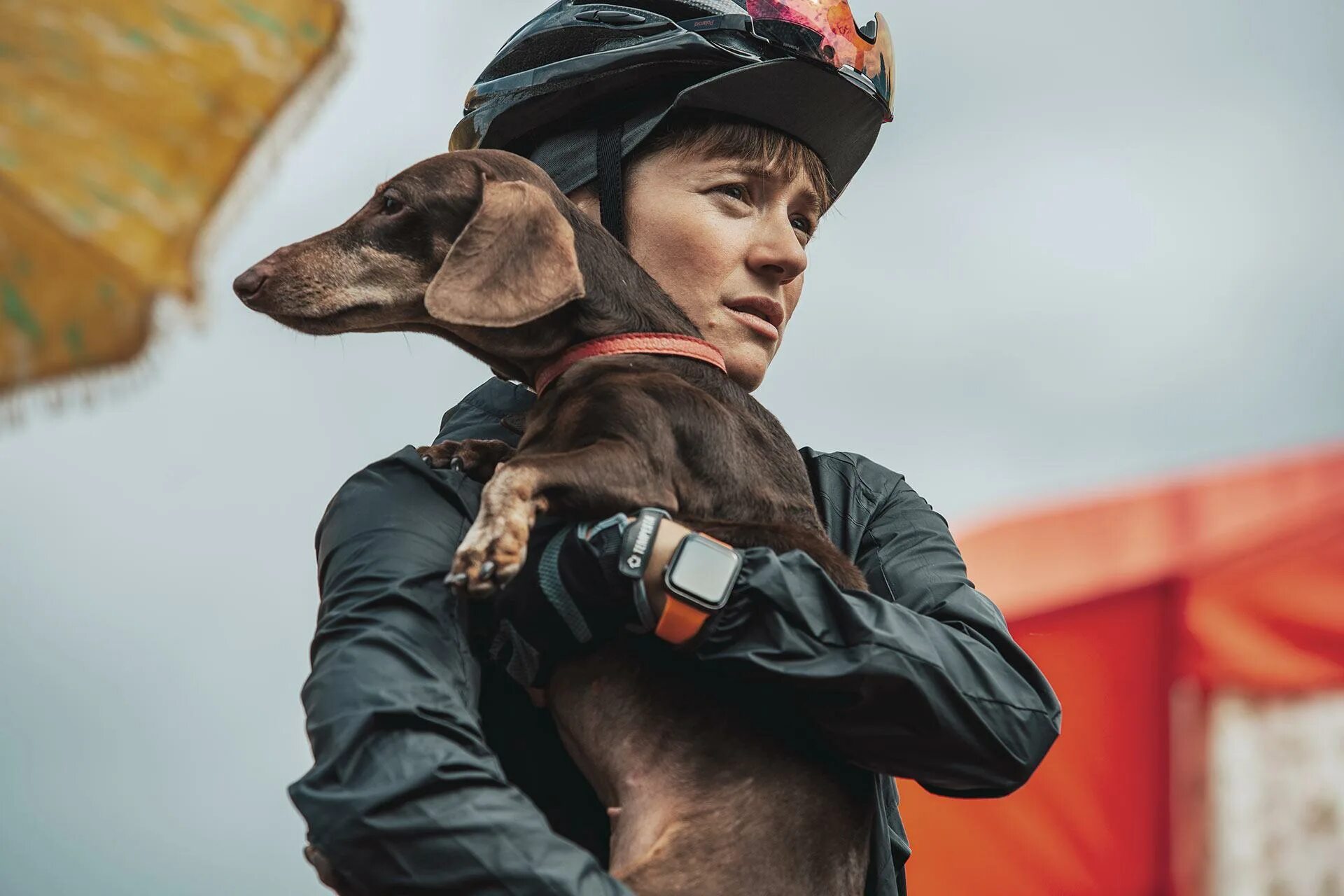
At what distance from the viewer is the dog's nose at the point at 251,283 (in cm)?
253

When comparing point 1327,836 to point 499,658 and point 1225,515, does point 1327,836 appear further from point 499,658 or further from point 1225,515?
point 499,658

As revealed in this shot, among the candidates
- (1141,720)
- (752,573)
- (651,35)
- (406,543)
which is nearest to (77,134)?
(406,543)

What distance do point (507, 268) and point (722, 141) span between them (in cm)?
61

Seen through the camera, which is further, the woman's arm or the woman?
the woman's arm

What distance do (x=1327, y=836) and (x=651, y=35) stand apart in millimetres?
4223

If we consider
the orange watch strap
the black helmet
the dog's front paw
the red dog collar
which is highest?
the black helmet

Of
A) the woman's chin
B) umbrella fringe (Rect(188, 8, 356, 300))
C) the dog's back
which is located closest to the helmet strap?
the woman's chin

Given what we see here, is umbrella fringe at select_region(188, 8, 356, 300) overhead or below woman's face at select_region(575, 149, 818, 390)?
below

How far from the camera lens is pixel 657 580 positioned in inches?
79.3

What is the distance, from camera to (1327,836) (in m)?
5.59

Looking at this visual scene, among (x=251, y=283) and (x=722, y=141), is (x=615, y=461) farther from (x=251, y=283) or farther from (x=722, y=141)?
(x=722, y=141)

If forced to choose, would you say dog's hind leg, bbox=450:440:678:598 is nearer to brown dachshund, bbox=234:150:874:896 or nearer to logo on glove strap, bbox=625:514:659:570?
brown dachshund, bbox=234:150:874:896

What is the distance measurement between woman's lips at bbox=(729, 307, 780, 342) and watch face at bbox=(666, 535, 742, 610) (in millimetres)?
843

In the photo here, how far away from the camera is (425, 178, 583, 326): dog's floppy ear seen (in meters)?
2.37
